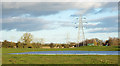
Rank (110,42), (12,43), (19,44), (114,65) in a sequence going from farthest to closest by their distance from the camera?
(110,42) < (12,43) < (19,44) < (114,65)

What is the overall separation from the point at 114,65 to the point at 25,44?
7477 centimetres

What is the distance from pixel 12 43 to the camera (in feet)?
311

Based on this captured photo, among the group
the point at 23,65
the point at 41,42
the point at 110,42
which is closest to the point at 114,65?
the point at 23,65

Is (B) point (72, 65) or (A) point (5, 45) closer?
(B) point (72, 65)

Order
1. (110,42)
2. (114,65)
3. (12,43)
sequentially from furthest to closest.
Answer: (110,42), (12,43), (114,65)

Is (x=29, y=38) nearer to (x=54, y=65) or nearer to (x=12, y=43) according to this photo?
(x=12, y=43)

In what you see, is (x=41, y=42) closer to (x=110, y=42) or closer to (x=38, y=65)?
(x=110, y=42)

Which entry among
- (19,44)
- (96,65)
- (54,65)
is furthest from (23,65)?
(19,44)

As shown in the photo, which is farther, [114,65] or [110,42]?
[110,42]

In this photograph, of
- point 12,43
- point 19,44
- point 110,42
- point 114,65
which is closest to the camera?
point 114,65

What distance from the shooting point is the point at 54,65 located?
20062mm

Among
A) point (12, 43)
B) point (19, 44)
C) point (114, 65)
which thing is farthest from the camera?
point (12, 43)

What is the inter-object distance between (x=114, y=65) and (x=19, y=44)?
7425 cm

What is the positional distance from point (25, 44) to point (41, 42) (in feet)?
39.2
